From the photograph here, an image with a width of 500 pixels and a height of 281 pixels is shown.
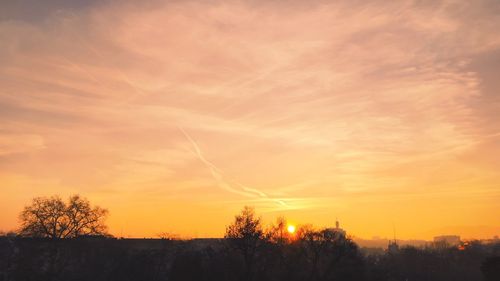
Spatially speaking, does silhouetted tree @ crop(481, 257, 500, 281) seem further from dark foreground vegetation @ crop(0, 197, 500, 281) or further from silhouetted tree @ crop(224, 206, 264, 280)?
silhouetted tree @ crop(224, 206, 264, 280)

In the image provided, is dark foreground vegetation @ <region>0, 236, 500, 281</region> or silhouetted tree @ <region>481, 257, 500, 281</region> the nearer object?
silhouetted tree @ <region>481, 257, 500, 281</region>

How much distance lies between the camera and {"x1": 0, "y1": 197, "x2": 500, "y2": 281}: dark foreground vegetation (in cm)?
8700

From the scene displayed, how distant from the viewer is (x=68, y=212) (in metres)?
102

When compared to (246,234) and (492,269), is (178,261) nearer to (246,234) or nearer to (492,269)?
(246,234)

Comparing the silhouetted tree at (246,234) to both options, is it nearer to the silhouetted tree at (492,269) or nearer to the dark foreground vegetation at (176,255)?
the dark foreground vegetation at (176,255)

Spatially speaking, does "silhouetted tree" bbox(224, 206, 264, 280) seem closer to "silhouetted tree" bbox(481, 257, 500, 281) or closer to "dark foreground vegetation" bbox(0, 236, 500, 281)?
"dark foreground vegetation" bbox(0, 236, 500, 281)

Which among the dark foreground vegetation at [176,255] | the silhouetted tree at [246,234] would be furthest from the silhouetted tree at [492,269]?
the silhouetted tree at [246,234]

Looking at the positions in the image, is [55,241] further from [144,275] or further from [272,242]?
[272,242]

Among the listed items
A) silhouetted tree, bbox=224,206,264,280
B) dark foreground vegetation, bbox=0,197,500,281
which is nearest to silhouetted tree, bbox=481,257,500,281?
dark foreground vegetation, bbox=0,197,500,281

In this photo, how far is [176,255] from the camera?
102 meters

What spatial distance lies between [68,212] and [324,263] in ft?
198

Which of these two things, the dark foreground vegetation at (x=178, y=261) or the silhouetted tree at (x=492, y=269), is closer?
the silhouetted tree at (x=492, y=269)

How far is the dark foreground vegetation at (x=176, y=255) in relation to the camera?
3425 inches

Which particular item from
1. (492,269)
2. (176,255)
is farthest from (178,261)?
(492,269)
